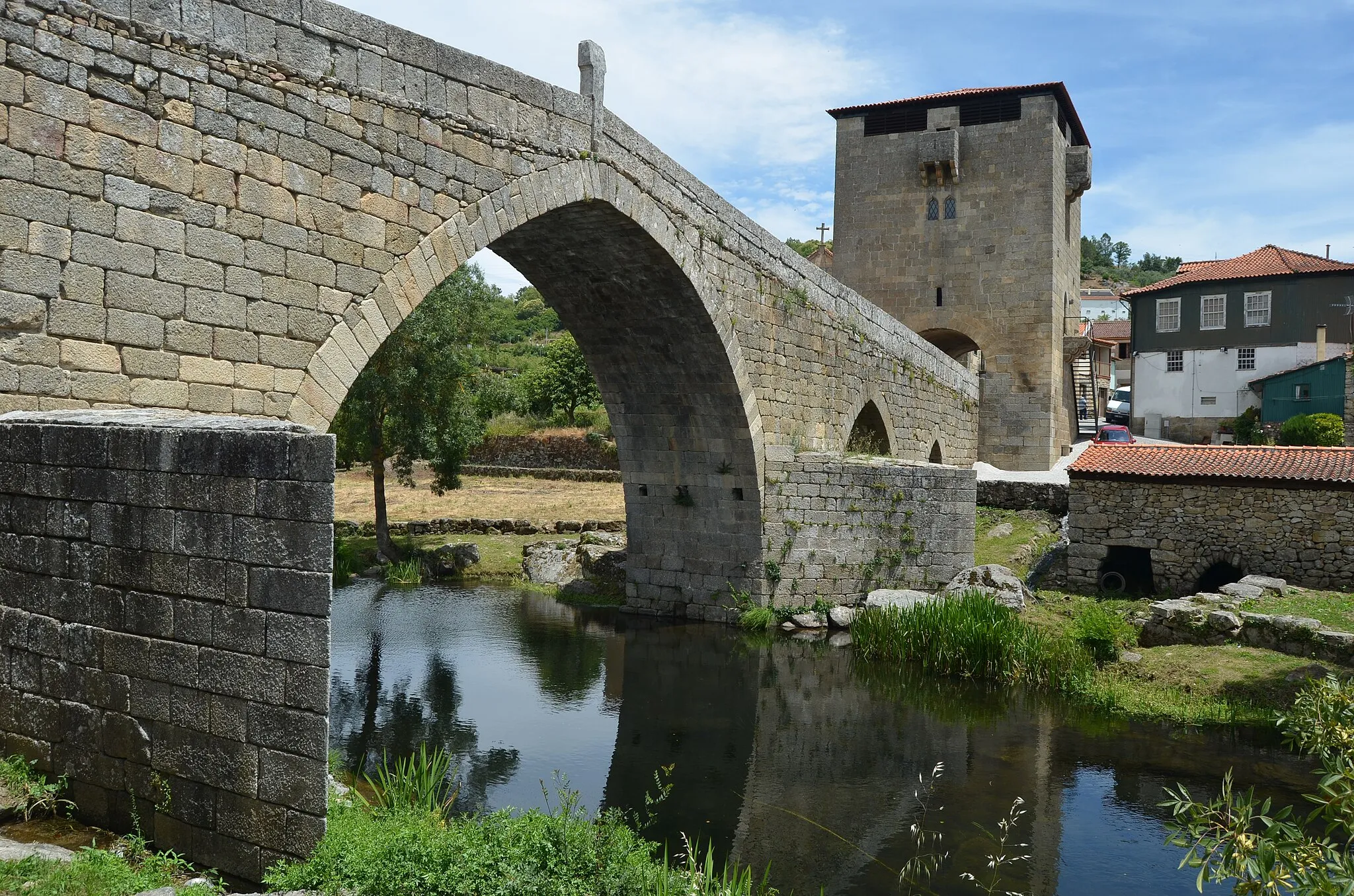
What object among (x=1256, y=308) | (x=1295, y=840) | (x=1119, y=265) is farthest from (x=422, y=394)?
(x=1119, y=265)

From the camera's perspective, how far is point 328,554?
370cm

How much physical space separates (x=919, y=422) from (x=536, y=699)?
36.0ft

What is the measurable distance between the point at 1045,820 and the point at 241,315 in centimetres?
621

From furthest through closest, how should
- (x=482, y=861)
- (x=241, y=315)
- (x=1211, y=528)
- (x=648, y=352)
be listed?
(x=648, y=352)
(x=1211, y=528)
(x=241, y=315)
(x=482, y=861)

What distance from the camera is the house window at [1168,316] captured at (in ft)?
101

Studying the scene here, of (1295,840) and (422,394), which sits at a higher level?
(422,394)

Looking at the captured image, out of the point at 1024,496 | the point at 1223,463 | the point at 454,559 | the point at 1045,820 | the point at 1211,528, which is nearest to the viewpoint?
the point at 1045,820

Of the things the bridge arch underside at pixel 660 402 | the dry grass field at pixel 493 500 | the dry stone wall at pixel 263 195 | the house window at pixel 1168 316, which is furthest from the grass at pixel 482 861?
the house window at pixel 1168 316

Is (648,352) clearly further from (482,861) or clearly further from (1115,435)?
(1115,435)

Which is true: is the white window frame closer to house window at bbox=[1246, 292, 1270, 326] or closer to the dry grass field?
house window at bbox=[1246, 292, 1270, 326]

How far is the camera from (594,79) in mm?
9328

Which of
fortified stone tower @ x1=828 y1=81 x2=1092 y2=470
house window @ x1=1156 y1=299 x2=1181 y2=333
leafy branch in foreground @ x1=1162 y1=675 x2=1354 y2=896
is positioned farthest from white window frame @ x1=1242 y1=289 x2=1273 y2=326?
leafy branch in foreground @ x1=1162 y1=675 x2=1354 y2=896

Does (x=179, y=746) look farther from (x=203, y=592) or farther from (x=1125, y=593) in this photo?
(x=1125, y=593)

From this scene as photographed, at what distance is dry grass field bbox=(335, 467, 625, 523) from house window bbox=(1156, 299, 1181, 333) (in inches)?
694
